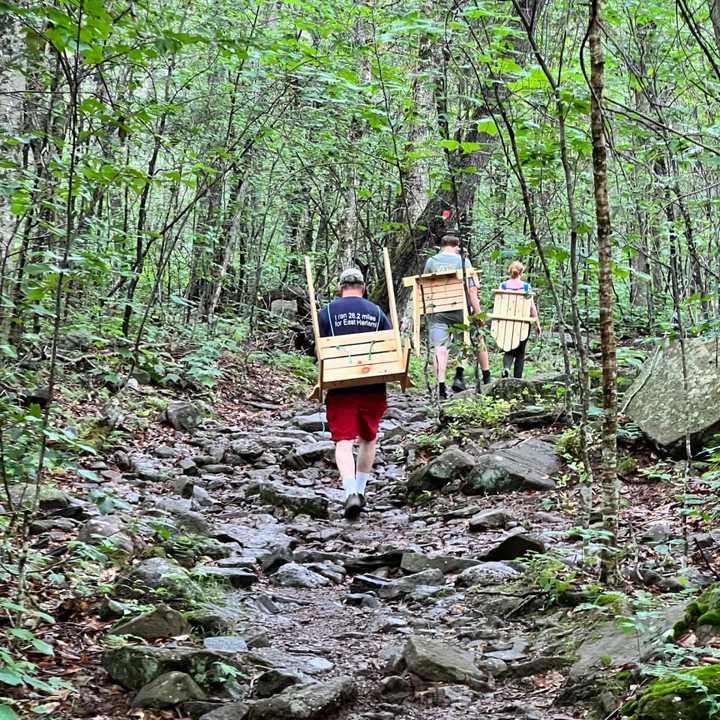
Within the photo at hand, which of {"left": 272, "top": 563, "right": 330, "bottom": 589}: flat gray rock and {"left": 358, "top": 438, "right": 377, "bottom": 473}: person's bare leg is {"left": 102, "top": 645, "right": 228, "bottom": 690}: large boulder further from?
{"left": 358, "top": 438, "right": 377, "bottom": 473}: person's bare leg

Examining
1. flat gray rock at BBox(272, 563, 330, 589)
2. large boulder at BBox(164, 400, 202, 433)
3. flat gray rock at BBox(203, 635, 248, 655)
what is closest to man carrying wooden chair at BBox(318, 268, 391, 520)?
flat gray rock at BBox(272, 563, 330, 589)

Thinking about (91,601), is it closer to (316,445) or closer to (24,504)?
(24,504)

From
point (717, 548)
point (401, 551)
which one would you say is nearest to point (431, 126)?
point (401, 551)

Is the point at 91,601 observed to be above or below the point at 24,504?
below

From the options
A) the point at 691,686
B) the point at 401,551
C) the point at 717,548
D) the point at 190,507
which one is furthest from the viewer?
the point at 190,507

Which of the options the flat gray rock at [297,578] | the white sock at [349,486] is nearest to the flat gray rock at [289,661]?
the flat gray rock at [297,578]

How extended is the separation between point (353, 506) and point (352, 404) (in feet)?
3.06

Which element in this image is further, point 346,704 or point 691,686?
point 346,704

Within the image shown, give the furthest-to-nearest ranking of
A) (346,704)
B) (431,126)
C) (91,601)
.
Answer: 1. (431,126)
2. (91,601)
3. (346,704)

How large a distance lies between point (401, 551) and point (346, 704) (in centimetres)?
236

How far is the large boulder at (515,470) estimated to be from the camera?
24.0 feet

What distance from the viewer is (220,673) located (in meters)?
3.72

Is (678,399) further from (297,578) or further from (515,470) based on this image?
(297,578)

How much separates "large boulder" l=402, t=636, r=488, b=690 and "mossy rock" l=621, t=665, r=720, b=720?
41.9 inches
